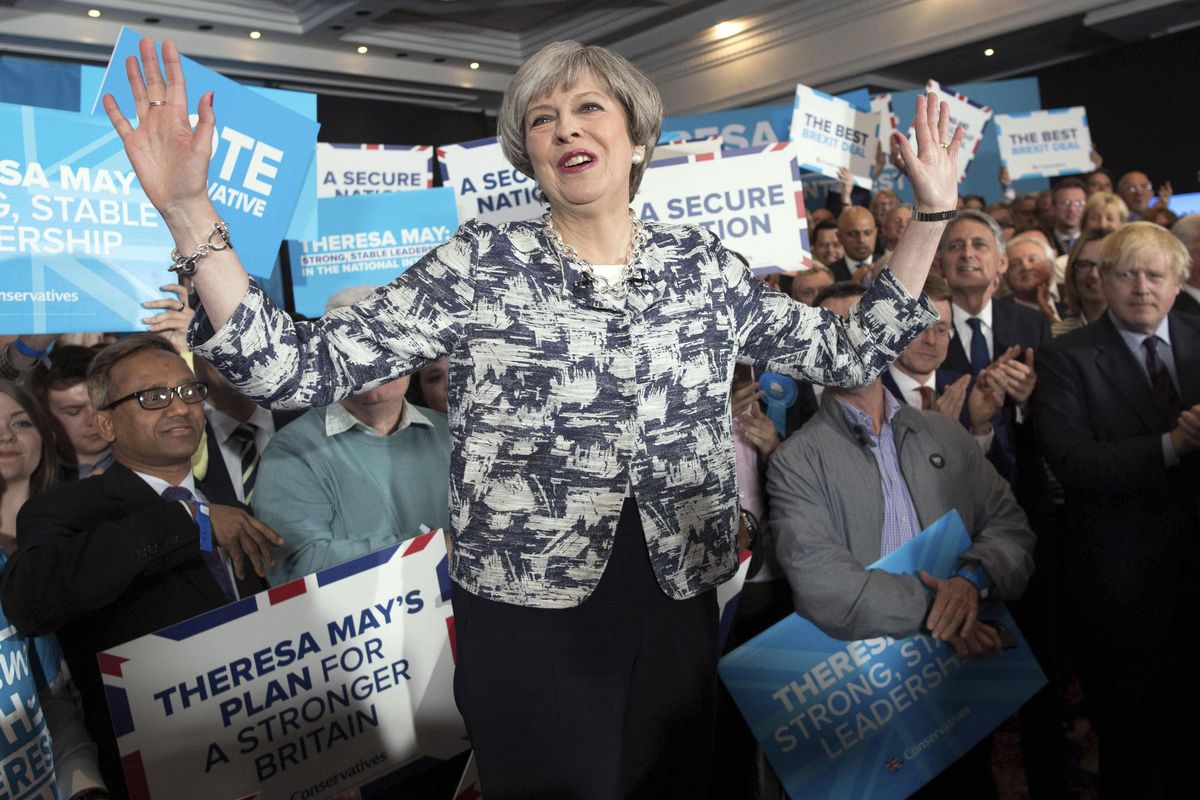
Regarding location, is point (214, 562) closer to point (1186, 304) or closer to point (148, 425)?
point (148, 425)

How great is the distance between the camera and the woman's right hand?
3.49ft

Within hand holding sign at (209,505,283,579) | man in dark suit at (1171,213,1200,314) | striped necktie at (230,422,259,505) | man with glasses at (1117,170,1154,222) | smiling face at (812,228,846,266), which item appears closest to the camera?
hand holding sign at (209,505,283,579)

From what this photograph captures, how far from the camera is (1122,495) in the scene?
2578 mm

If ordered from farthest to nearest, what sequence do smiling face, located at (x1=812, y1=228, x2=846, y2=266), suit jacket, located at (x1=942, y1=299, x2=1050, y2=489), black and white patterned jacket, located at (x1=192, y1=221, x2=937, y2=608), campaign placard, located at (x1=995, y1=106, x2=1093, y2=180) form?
1. campaign placard, located at (x1=995, y1=106, x2=1093, y2=180)
2. smiling face, located at (x1=812, y1=228, x2=846, y2=266)
3. suit jacket, located at (x1=942, y1=299, x2=1050, y2=489)
4. black and white patterned jacket, located at (x1=192, y1=221, x2=937, y2=608)

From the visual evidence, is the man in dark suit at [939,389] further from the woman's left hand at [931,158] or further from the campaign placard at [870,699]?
the woman's left hand at [931,158]

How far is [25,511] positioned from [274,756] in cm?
70

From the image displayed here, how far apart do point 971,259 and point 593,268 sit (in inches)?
101

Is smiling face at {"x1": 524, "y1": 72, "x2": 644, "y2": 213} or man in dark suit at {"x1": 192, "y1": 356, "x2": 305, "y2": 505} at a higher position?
smiling face at {"x1": 524, "y1": 72, "x2": 644, "y2": 213}

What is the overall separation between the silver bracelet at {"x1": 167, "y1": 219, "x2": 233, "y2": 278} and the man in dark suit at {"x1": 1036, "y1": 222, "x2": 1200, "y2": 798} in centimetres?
224

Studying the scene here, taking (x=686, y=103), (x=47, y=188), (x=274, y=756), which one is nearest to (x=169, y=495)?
(x=274, y=756)

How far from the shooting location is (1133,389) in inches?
105

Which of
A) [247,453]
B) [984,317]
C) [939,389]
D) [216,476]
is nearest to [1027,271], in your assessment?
[984,317]

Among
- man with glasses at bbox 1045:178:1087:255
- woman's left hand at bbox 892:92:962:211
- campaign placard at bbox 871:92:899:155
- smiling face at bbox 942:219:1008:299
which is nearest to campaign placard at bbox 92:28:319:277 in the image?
woman's left hand at bbox 892:92:962:211

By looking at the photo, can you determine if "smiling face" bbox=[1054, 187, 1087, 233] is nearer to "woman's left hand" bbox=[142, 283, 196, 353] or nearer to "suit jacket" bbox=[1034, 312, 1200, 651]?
"suit jacket" bbox=[1034, 312, 1200, 651]
